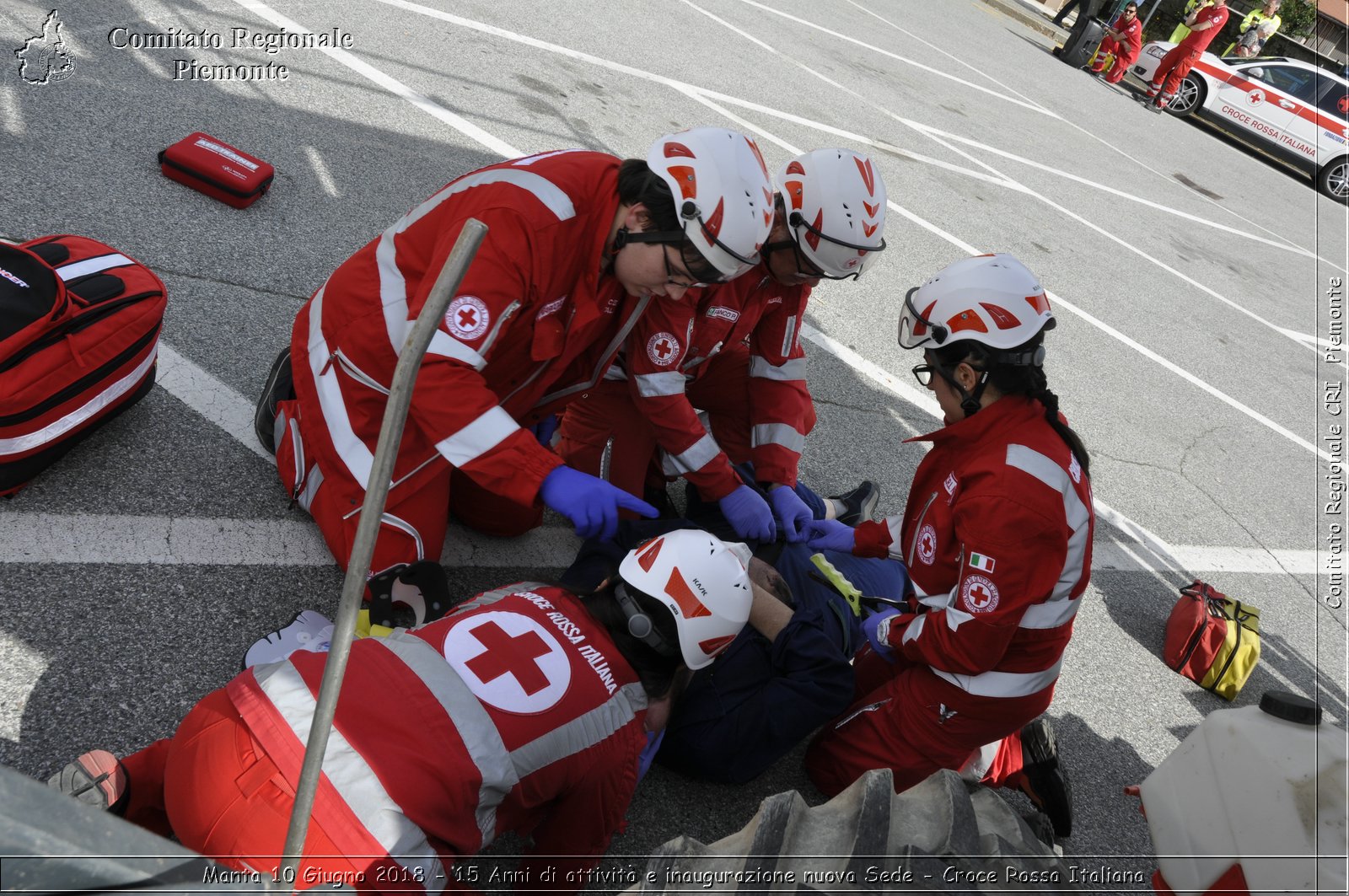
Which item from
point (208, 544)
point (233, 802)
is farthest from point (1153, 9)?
point (233, 802)

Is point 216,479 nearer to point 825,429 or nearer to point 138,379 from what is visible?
point 138,379

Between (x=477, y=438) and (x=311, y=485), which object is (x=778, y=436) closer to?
(x=477, y=438)

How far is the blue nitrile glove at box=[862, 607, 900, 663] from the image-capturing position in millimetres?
3158

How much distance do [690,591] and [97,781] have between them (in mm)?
1324

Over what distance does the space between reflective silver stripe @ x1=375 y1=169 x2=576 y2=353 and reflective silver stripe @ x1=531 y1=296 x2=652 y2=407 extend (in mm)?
430

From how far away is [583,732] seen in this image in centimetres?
221

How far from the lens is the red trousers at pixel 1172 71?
15789 mm

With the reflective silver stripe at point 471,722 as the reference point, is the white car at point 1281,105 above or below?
above

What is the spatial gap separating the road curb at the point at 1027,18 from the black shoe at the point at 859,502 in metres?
16.6

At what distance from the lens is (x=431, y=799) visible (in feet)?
6.28

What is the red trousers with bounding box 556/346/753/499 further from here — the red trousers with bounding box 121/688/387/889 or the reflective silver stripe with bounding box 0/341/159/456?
the red trousers with bounding box 121/688/387/889

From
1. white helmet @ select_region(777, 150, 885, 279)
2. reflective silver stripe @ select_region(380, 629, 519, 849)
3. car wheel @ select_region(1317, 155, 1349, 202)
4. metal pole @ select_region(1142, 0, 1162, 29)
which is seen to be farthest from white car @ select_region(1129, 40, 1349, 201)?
reflective silver stripe @ select_region(380, 629, 519, 849)

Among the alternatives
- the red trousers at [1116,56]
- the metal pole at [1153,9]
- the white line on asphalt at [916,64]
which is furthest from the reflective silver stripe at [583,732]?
the metal pole at [1153,9]

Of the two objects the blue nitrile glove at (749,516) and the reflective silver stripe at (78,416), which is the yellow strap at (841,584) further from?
the reflective silver stripe at (78,416)
